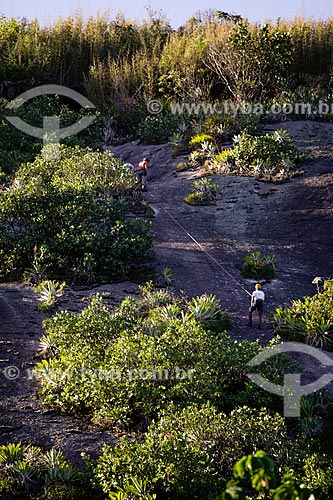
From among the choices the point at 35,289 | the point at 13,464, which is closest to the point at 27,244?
the point at 35,289

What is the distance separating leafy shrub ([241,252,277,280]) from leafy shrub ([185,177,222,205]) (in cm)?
501

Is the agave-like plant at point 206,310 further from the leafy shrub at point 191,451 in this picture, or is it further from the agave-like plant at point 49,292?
the leafy shrub at point 191,451

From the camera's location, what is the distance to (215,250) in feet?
59.1

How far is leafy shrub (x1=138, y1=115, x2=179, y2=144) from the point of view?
28.4 m

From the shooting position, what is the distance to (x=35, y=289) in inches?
582

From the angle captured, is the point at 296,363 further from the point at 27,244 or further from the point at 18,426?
the point at 27,244

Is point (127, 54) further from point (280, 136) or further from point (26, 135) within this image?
point (280, 136)

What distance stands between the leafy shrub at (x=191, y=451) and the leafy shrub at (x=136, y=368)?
0.70 meters

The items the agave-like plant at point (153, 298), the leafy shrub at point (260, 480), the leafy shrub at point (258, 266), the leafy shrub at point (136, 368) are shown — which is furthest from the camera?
the leafy shrub at point (258, 266)

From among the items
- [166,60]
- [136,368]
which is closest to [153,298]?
[136,368]

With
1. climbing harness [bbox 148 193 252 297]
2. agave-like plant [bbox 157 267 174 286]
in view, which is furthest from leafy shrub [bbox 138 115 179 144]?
agave-like plant [bbox 157 267 174 286]

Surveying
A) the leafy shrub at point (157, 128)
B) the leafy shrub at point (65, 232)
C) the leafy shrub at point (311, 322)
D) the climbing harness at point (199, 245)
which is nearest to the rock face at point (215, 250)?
the climbing harness at point (199, 245)

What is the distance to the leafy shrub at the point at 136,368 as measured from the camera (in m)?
10.0

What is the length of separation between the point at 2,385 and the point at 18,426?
4.10 ft
